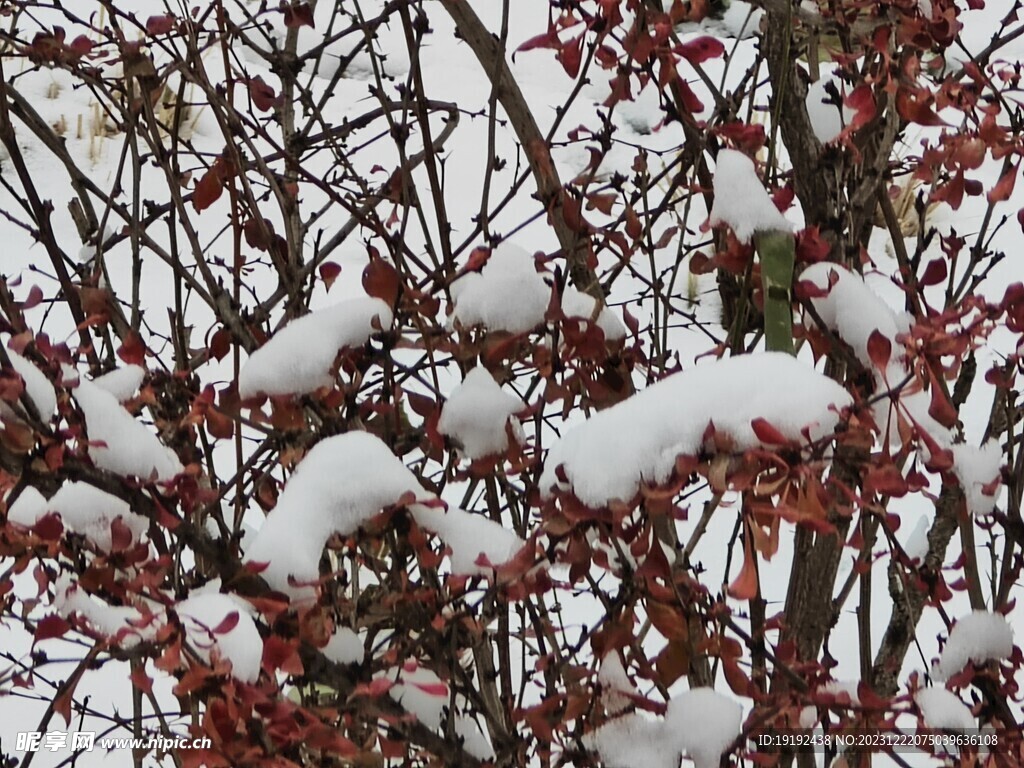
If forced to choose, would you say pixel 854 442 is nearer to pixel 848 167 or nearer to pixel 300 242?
pixel 848 167

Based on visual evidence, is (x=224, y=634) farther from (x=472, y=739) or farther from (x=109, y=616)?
(x=472, y=739)

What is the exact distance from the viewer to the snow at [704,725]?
3.19 ft

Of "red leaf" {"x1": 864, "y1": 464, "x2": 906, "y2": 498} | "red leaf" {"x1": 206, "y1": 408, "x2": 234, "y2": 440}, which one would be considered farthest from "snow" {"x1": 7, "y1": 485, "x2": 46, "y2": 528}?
"red leaf" {"x1": 864, "y1": 464, "x2": 906, "y2": 498}

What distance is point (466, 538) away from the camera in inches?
37.6

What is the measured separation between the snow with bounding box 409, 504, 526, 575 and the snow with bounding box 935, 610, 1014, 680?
51 centimetres

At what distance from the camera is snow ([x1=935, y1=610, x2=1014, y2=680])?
1133 mm

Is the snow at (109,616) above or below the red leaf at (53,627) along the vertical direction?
above

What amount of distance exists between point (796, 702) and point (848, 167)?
2.30 feet

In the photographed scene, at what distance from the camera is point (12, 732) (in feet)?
7.93

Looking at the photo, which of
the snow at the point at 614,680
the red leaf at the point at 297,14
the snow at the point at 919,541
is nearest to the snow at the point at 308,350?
the snow at the point at 614,680

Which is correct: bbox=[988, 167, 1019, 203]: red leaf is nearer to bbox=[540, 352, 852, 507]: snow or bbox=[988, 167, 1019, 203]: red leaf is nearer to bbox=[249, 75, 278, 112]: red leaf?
bbox=[540, 352, 852, 507]: snow

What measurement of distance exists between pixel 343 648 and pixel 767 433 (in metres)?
0.52

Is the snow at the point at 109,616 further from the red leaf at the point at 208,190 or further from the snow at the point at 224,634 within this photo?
the red leaf at the point at 208,190

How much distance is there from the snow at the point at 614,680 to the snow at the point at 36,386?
0.52 metres
